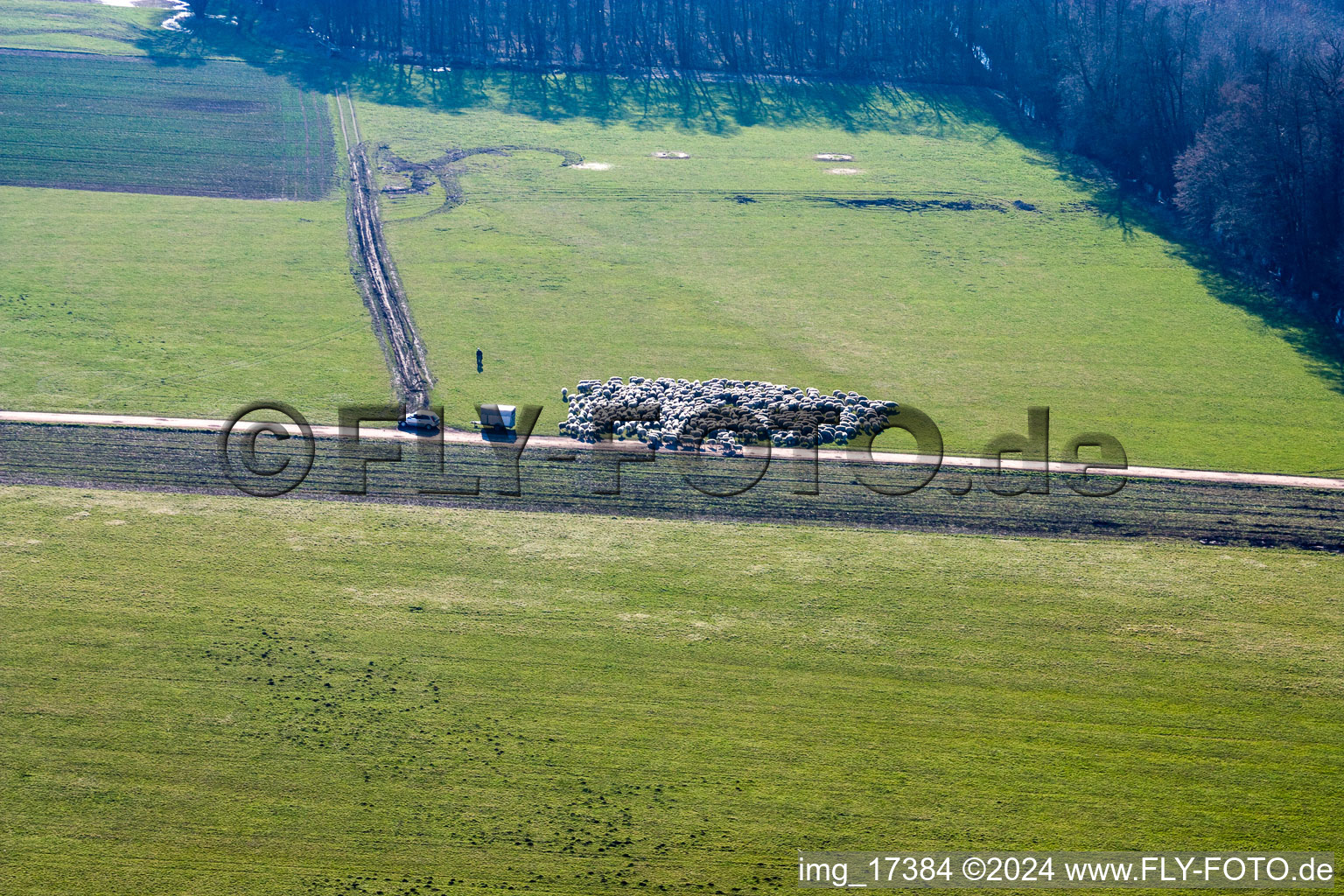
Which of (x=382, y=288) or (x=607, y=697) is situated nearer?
(x=607, y=697)

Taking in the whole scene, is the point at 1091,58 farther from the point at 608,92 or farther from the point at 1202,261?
the point at 608,92

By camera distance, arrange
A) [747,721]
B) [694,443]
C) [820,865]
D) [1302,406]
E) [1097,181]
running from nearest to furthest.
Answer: [820,865]
[747,721]
[694,443]
[1302,406]
[1097,181]

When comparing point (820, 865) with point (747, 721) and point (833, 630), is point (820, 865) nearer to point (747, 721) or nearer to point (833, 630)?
point (747, 721)

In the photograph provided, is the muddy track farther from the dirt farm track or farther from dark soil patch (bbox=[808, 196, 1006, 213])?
dark soil patch (bbox=[808, 196, 1006, 213])

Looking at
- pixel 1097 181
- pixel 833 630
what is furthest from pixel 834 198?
pixel 833 630

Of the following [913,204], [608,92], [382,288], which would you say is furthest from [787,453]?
[608,92]

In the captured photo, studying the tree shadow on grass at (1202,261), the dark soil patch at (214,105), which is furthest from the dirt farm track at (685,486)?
the dark soil patch at (214,105)
